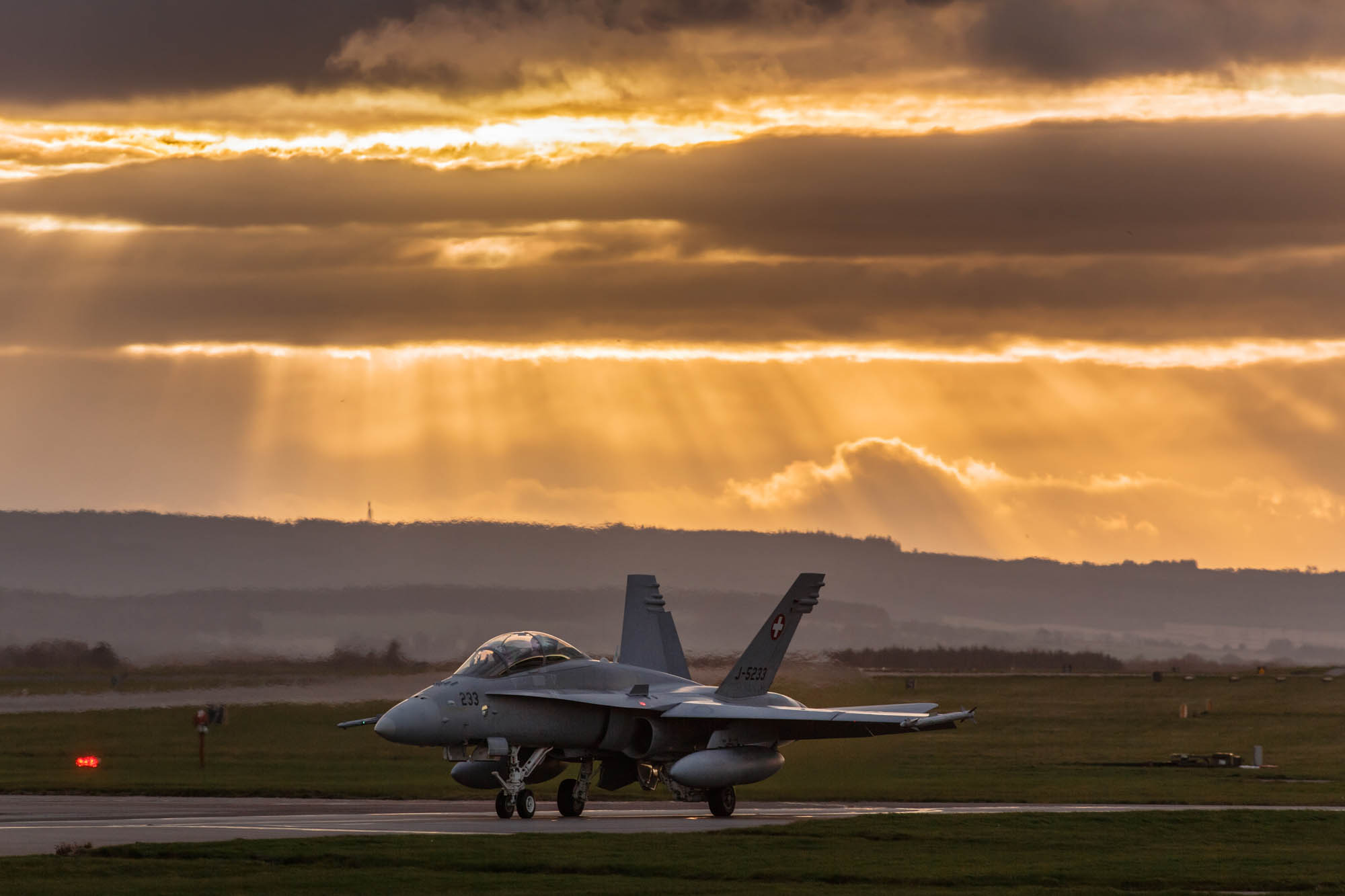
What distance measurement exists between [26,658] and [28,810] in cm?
3374

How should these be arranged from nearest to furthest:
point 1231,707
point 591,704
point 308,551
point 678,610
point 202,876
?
point 202,876, point 591,704, point 678,610, point 308,551, point 1231,707

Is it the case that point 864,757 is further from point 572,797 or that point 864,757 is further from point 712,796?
point 572,797

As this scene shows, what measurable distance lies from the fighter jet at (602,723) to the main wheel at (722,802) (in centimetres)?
3

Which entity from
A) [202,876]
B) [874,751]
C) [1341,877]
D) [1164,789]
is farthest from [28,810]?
[1164,789]

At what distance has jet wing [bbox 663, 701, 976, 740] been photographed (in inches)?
1559

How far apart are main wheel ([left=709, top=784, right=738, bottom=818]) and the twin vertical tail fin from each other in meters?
2.87

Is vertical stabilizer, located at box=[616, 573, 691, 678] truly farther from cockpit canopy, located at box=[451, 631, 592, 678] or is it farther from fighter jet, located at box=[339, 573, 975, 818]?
cockpit canopy, located at box=[451, 631, 592, 678]

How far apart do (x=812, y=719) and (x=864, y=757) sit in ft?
36.5

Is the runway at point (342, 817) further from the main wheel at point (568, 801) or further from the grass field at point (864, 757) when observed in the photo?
the grass field at point (864, 757)

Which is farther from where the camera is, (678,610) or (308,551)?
(308,551)

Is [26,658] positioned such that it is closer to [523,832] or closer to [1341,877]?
[523,832]

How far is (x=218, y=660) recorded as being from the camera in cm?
6669

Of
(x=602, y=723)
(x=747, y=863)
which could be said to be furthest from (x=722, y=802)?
(x=747, y=863)

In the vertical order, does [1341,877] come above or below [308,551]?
below
